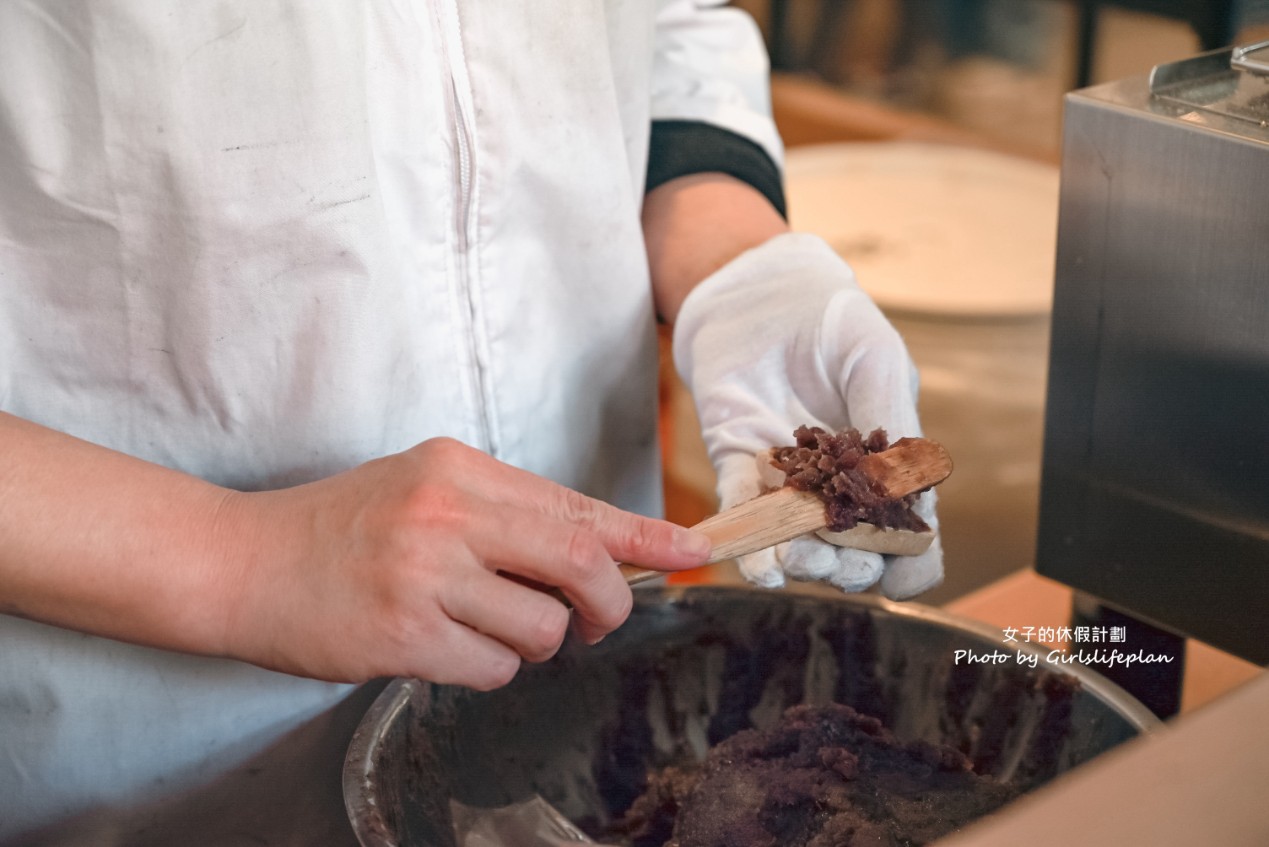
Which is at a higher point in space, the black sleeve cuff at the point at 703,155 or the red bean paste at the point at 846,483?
the black sleeve cuff at the point at 703,155

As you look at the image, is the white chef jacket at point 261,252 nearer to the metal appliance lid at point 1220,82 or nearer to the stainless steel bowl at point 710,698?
the stainless steel bowl at point 710,698

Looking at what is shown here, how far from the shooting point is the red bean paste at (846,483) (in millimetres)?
587

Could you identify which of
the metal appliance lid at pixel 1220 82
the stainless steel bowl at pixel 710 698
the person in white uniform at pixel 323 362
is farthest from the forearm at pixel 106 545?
the metal appliance lid at pixel 1220 82

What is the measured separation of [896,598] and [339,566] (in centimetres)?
30

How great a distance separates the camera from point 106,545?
1.68ft

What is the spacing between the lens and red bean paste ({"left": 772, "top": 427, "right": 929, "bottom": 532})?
587mm

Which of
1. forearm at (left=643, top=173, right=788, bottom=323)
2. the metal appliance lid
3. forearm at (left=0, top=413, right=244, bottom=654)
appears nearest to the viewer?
forearm at (left=0, top=413, right=244, bottom=654)

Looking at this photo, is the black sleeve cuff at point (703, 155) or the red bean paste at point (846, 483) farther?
the black sleeve cuff at point (703, 155)

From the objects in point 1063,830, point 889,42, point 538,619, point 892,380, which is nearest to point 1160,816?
point 1063,830

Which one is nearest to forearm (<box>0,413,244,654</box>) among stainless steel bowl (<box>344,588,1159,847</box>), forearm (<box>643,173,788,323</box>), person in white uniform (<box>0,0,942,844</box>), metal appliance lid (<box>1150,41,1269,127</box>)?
person in white uniform (<box>0,0,942,844</box>)

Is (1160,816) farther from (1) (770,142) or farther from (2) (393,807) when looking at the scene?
(1) (770,142)

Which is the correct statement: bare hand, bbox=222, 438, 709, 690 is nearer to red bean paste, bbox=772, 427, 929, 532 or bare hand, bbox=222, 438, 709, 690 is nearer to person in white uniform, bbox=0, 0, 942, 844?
person in white uniform, bbox=0, 0, 942, 844

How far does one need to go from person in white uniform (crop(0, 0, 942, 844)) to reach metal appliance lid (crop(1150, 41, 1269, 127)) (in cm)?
20

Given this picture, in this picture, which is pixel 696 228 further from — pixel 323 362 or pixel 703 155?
pixel 323 362
